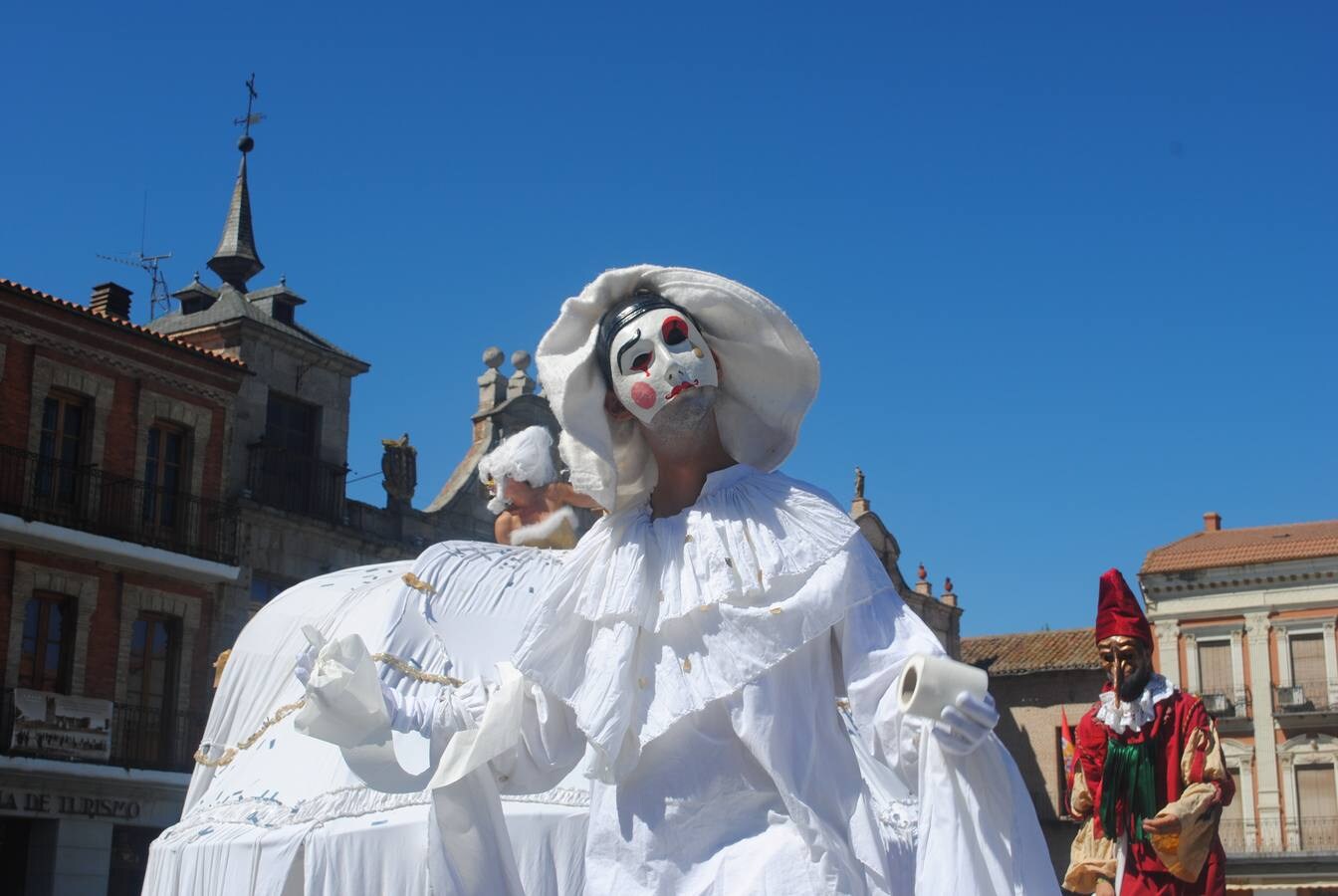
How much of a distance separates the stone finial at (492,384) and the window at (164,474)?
5398 mm

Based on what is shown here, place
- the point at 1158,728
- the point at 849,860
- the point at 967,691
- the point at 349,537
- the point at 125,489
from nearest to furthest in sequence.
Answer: the point at 967,691 → the point at 849,860 → the point at 1158,728 → the point at 125,489 → the point at 349,537

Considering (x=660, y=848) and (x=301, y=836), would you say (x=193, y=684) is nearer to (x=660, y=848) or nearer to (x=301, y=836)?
(x=301, y=836)

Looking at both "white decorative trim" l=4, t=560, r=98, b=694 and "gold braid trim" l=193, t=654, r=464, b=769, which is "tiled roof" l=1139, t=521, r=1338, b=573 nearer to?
"white decorative trim" l=4, t=560, r=98, b=694

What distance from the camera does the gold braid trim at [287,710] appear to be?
5.54 meters

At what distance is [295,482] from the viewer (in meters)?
24.9

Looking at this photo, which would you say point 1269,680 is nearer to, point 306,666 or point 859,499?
point 859,499

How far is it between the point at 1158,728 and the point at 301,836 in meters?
2.85

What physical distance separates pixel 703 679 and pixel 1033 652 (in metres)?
40.3

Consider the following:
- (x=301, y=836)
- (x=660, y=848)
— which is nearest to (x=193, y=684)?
(x=301, y=836)

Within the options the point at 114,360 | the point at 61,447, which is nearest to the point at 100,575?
the point at 61,447

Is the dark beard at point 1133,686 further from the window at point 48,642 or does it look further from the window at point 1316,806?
the window at point 1316,806

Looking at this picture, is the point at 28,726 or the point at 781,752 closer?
the point at 781,752

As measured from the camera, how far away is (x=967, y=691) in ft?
9.91

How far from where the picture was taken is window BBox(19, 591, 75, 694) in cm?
2133
